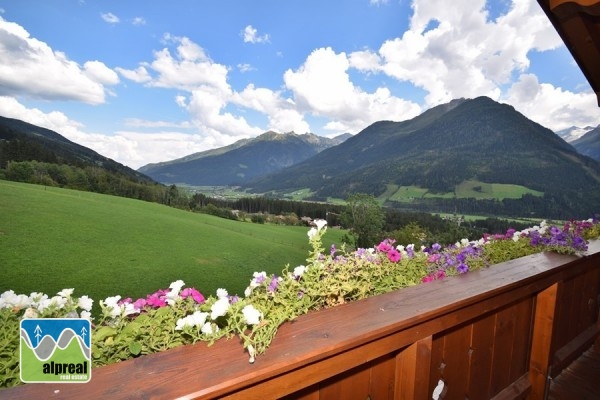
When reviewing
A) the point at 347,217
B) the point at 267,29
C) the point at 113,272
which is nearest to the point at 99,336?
the point at 113,272

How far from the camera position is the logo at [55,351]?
0.57 metres

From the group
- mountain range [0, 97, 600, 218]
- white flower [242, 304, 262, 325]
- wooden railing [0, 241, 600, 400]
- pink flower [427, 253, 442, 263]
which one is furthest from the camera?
mountain range [0, 97, 600, 218]

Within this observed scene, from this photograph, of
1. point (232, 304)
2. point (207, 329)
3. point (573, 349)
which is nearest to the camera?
point (207, 329)

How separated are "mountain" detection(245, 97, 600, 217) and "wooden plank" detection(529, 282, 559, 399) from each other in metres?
81.8

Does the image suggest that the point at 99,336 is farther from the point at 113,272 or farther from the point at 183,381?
the point at 113,272

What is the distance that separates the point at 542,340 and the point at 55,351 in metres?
2.05

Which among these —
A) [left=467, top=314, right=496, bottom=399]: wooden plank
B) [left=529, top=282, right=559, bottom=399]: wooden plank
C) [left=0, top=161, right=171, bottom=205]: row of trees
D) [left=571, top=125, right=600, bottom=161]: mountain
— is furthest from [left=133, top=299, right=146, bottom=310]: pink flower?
[left=571, top=125, right=600, bottom=161]: mountain

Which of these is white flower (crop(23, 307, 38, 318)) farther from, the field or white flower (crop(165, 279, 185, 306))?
the field

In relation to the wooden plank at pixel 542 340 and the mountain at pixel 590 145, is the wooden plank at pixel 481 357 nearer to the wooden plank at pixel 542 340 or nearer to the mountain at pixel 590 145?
the wooden plank at pixel 542 340

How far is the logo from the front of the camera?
573mm

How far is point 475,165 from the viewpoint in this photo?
106m

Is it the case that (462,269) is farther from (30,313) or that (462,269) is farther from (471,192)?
(471,192)

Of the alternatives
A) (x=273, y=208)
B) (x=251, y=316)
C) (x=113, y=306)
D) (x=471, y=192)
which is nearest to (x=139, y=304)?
(x=113, y=306)

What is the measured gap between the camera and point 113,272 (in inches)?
842
